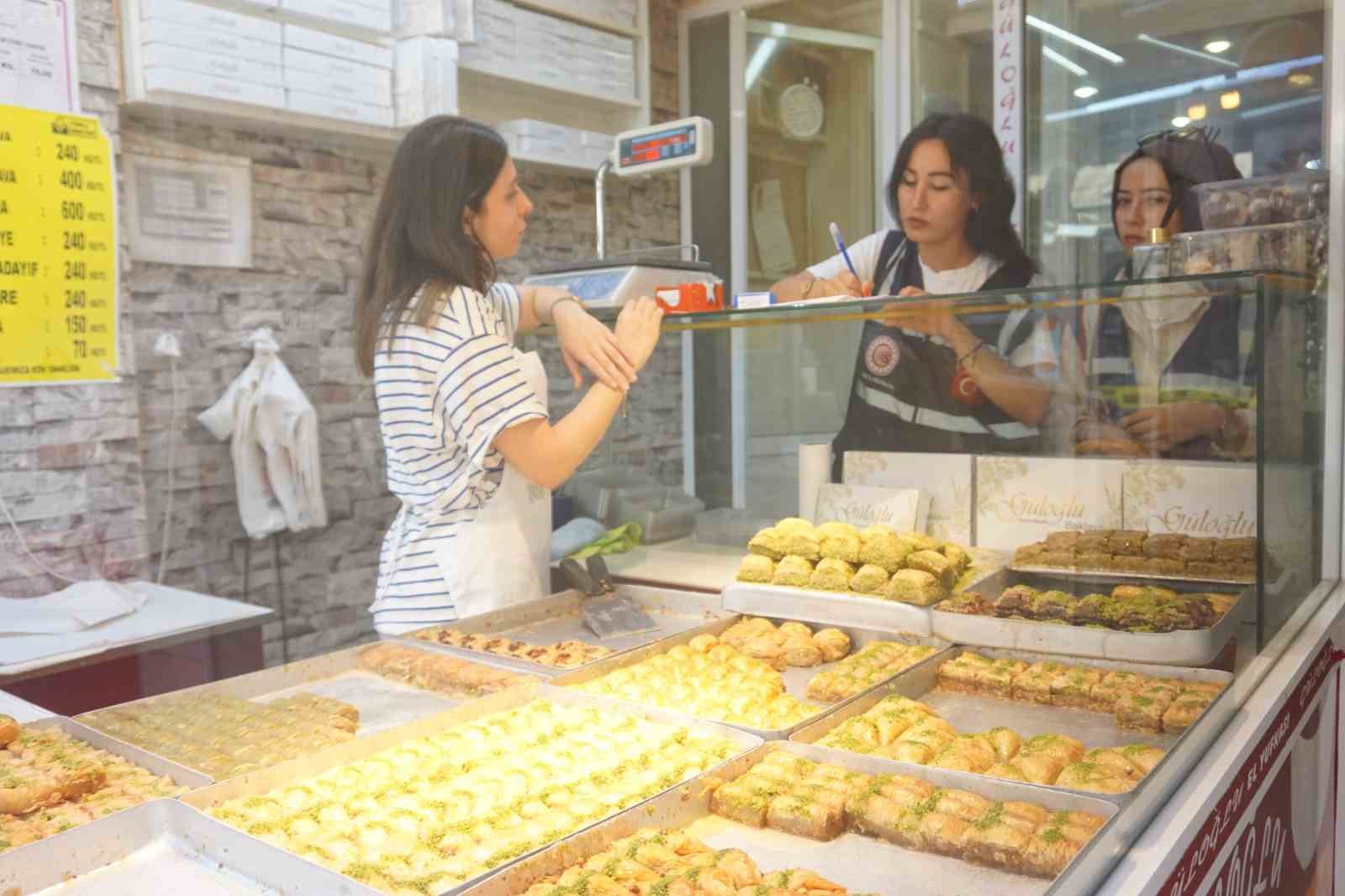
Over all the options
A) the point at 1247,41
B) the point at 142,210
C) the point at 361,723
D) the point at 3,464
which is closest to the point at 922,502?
the point at 361,723

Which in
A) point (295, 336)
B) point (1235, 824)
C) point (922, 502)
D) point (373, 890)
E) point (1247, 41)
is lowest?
point (1235, 824)

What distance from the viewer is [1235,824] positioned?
128cm

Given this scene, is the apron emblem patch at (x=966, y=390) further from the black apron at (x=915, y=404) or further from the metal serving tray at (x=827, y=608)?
the metal serving tray at (x=827, y=608)

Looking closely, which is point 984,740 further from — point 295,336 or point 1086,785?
point 295,336

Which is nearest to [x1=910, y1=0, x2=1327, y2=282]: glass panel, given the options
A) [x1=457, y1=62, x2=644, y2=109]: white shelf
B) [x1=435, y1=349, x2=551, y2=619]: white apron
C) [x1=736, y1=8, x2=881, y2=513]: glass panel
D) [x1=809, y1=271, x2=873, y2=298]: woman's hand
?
[x1=809, y1=271, x2=873, y2=298]: woman's hand

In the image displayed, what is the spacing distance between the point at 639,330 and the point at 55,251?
925 millimetres

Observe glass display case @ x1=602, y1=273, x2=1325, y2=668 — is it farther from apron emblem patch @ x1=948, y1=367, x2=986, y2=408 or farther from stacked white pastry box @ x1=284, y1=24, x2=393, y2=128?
stacked white pastry box @ x1=284, y1=24, x2=393, y2=128

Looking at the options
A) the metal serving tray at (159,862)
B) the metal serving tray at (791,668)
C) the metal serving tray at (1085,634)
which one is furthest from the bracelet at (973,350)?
the metal serving tray at (159,862)

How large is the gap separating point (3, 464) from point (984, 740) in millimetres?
1418

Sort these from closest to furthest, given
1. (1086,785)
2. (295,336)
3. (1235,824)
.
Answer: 1. (1086,785)
2. (1235,824)
3. (295,336)

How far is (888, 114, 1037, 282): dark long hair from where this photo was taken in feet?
7.19

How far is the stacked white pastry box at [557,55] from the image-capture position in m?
2.79

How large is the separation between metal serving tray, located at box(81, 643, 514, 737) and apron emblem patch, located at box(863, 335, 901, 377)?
0.93 metres

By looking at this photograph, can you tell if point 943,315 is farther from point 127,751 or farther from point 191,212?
point 191,212
